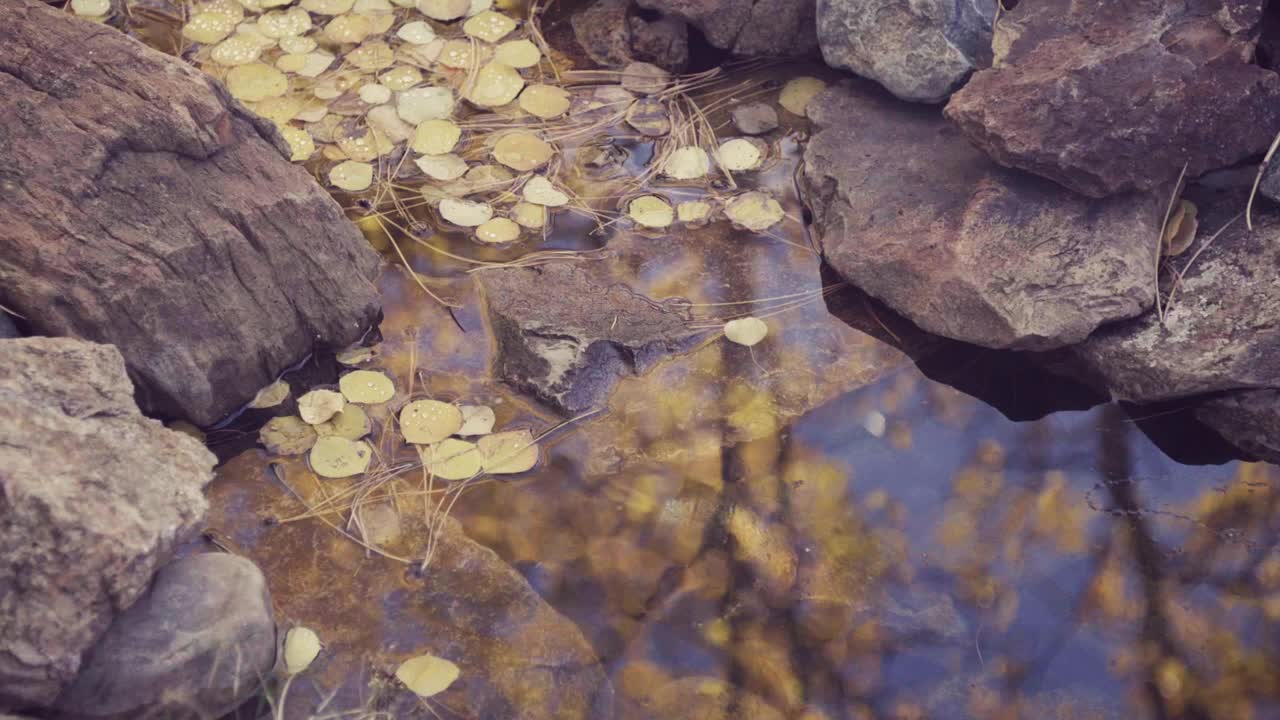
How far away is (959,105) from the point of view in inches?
105

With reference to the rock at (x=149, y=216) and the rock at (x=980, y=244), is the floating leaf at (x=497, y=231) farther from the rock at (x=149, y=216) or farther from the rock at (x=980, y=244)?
the rock at (x=980, y=244)

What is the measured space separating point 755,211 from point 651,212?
0.28 metres

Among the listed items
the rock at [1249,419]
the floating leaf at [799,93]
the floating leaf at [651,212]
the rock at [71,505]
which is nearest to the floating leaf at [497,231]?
the floating leaf at [651,212]

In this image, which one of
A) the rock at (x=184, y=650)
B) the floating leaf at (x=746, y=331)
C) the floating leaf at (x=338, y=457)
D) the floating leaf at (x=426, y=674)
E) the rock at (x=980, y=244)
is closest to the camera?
the rock at (x=184, y=650)

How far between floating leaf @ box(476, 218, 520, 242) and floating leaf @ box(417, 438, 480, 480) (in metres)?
0.67

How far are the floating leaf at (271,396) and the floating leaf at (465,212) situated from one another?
2.21ft

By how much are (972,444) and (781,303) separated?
595 mm

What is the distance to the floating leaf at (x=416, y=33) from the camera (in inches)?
139

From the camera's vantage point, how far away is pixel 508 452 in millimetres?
2523

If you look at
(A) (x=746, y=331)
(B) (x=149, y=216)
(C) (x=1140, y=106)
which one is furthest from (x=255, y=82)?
(C) (x=1140, y=106)

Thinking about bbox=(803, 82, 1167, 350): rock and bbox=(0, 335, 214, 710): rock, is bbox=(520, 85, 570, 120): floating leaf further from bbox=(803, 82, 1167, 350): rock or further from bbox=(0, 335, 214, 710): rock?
bbox=(0, 335, 214, 710): rock

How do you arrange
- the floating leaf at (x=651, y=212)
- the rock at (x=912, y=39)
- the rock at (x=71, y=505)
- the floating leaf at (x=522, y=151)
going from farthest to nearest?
the floating leaf at (x=522, y=151) → the floating leaf at (x=651, y=212) → the rock at (x=912, y=39) → the rock at (x=71, y=505)

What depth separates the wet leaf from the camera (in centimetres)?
356

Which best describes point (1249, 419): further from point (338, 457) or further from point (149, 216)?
point (149, 216)
